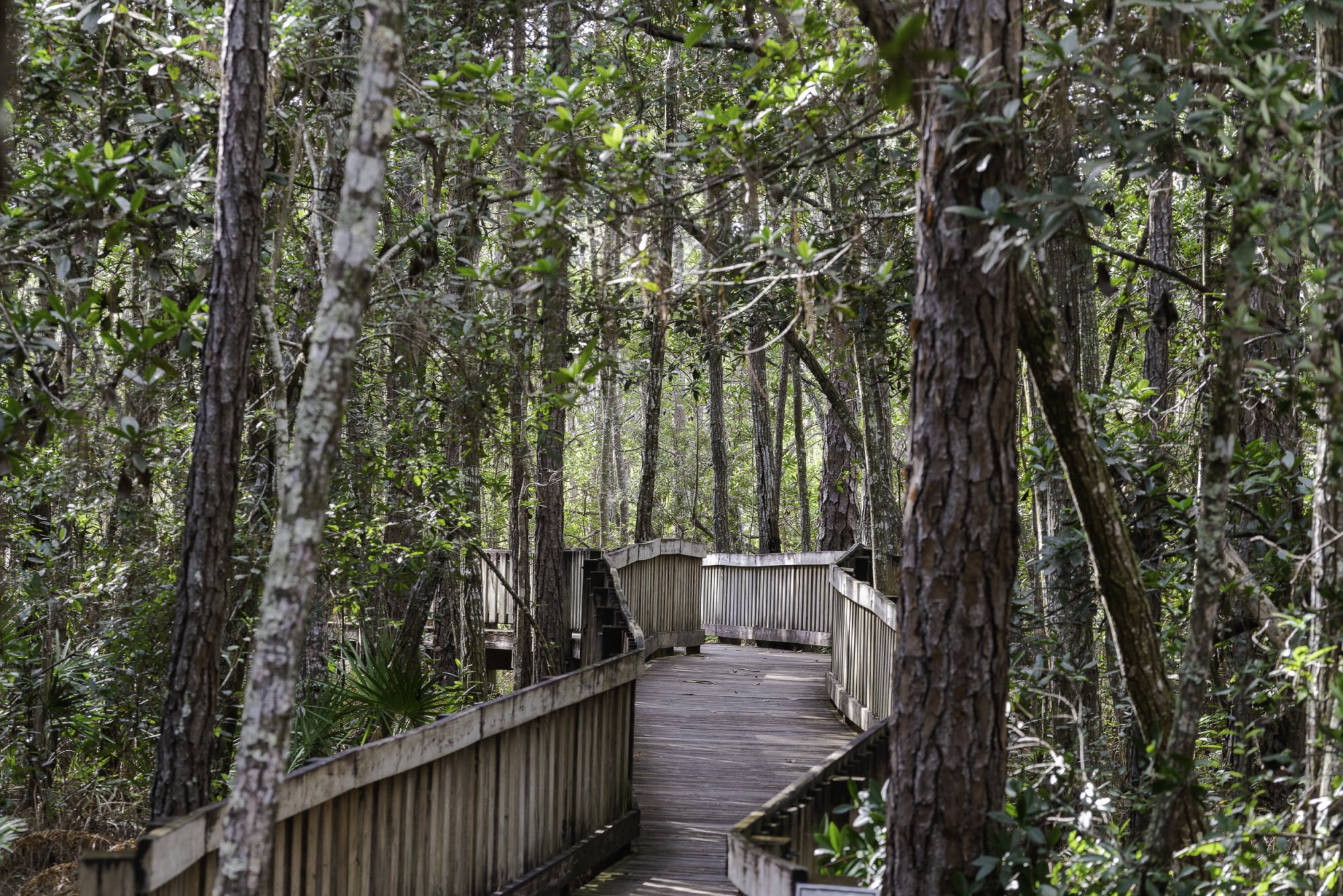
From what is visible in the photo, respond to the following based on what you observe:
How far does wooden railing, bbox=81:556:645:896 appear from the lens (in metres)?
3.68

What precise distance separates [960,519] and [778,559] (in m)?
12.0

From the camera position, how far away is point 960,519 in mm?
3578

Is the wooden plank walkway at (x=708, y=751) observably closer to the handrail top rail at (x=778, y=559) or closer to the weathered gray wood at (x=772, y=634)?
the weathered gray wood at (x=772, y=634)

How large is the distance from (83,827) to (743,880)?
6.13 metres

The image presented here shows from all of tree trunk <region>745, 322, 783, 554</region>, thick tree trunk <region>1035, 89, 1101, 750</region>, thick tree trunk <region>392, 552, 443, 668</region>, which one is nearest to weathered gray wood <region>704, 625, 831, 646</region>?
tree trunk <region>745, 322, 783, 554</region>

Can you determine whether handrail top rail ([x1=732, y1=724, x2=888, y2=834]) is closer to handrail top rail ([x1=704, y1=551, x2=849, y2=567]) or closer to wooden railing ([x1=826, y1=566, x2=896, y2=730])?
wooden railing ([x1=826, y1=566, x2=896, y2=730])

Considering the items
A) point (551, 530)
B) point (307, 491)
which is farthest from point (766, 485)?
point (307, 491)

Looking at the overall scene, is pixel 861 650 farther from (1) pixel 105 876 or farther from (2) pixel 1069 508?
(1) pixel 105 876

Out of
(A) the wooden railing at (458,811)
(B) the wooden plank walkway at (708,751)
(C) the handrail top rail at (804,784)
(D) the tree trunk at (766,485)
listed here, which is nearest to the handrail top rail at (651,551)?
(B) the wooden plank walkway at (708,751)

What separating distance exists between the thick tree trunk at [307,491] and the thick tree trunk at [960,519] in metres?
1.61

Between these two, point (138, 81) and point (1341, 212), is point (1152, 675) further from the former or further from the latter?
point (138, 81)

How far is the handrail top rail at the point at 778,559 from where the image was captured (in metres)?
14.3

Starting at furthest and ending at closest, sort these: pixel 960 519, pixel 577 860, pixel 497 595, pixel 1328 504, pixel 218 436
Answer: pixel 497 595 < pixel 577 860 < pixel 218 436 < pixel 1328 504 < pixel 960 519

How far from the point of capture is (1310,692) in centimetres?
351
